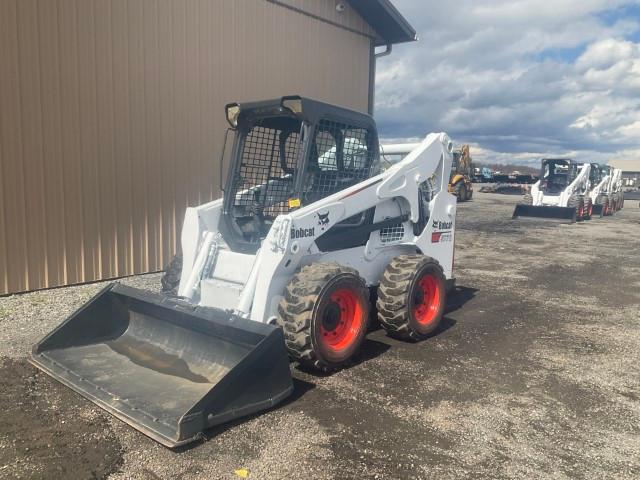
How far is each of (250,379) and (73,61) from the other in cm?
594

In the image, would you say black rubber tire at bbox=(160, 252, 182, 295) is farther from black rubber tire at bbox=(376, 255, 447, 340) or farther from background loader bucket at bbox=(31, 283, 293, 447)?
black rubber tire at bbox=(376, 255, 447, 340)

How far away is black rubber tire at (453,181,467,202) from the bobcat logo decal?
2472 centimetres

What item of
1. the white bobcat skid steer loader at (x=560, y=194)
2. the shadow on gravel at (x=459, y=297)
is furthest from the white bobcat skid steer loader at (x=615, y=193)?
the shadow on gravel at (x=459, y=297)

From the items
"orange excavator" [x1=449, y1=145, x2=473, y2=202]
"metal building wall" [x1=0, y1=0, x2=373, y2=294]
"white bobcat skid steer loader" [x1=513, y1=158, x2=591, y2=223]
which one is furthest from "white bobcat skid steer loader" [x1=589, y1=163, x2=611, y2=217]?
"metal building wall" [x1=0, y1=0, x2=373, y2=294]

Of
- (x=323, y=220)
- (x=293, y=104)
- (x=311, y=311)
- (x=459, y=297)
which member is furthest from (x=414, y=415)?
(x=459, y=297)

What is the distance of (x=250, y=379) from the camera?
3627 millimetres

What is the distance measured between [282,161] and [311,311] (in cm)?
201

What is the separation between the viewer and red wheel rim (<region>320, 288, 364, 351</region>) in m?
4.66

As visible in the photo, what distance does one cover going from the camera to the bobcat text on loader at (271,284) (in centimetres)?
379

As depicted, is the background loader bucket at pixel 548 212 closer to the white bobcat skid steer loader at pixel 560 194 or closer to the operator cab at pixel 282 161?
the white bobcat skid steer loader at pixel 560 194

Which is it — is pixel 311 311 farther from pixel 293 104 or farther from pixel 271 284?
pixel 293 104

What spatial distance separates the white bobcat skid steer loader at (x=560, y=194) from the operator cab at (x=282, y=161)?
53.3 feet

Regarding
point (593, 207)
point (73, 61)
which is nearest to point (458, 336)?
point (73, 61)

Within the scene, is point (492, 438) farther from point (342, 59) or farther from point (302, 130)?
point (342, 59)
